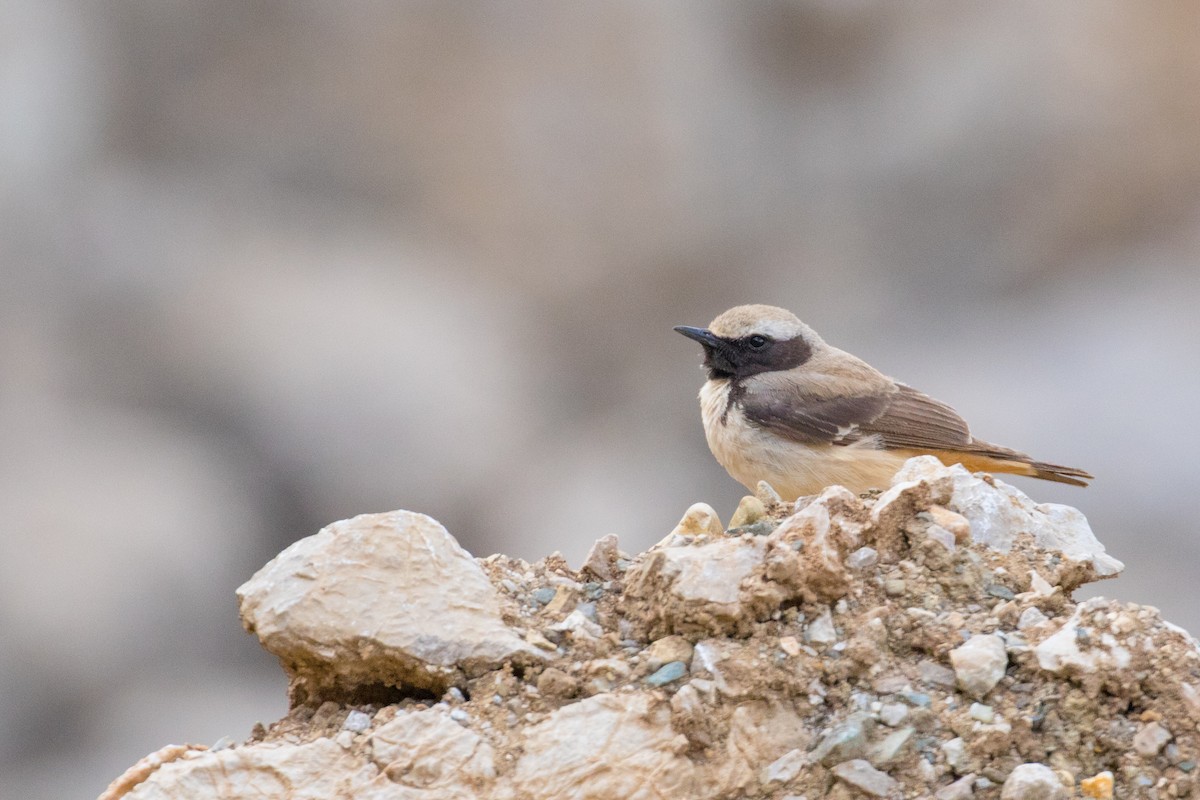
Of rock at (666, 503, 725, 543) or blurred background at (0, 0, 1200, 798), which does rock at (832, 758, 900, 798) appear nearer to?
rock at (666, 503, 725, 543)

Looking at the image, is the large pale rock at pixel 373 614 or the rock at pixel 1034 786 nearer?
the rock at pixel 1034 786

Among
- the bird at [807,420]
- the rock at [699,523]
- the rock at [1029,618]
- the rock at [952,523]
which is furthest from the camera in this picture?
the bird at [807,420]

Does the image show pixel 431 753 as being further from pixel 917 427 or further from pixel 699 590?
pixel 917 427

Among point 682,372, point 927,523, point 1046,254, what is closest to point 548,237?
point 682,372

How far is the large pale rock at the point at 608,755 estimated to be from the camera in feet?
11.0

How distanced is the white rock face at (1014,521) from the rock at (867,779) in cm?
109

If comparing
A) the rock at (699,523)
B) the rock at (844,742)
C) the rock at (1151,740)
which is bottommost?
the rock at (1151,740)

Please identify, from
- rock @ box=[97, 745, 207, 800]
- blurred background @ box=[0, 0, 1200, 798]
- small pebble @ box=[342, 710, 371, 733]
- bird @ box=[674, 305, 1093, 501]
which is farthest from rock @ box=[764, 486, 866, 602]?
blurred background @ box=[0, 0, 1200, 798]

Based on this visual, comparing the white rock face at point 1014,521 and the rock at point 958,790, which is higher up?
the white rock face at point 1014,521

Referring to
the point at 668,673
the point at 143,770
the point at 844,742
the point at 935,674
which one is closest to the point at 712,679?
the point at 668,673

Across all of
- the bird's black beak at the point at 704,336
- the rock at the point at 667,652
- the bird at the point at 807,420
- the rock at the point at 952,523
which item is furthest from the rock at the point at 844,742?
the bird's black beak at the point at 704,336

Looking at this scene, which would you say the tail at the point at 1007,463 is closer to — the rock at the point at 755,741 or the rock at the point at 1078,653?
the rock at the point at 1078,653

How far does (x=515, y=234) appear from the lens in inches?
778

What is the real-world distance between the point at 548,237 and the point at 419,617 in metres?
16.3
